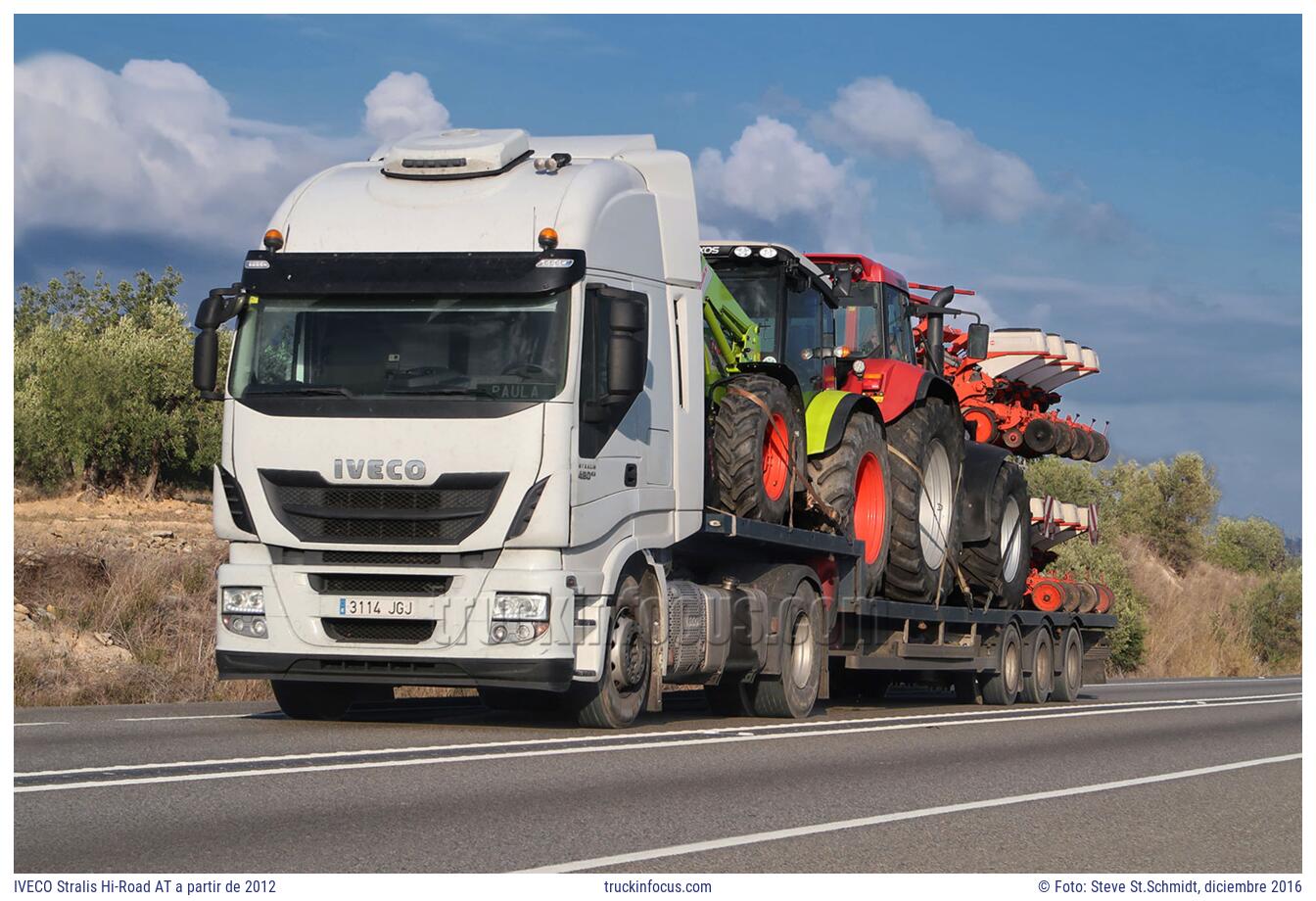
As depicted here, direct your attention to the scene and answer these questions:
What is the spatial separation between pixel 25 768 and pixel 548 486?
3.61m

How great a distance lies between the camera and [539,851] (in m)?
7.48

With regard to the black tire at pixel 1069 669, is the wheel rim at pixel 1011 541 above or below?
above

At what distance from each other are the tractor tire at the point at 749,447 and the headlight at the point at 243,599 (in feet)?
12.5

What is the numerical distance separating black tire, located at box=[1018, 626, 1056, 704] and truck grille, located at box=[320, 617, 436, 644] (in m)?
A: 10.5

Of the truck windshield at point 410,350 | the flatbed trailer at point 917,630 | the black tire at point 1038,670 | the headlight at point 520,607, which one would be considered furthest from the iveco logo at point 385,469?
the black tire at point 1038,670

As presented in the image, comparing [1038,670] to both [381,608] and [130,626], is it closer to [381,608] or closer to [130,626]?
[130,626]

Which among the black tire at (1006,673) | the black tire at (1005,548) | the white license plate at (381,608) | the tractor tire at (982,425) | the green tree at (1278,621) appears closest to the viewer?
the white license plate at (381,608)

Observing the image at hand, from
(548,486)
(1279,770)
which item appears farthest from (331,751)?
(1279,770)

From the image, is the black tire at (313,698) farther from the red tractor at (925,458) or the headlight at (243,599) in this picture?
the red tractor at (925,458)

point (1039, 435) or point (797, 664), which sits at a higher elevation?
point (1039, 435)

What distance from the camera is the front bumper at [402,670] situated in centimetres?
1182

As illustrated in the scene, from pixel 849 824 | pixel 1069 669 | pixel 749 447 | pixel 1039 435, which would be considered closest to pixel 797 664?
pixel 749 447

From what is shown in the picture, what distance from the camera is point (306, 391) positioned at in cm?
1208

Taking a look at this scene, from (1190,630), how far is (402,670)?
38.1 meters
